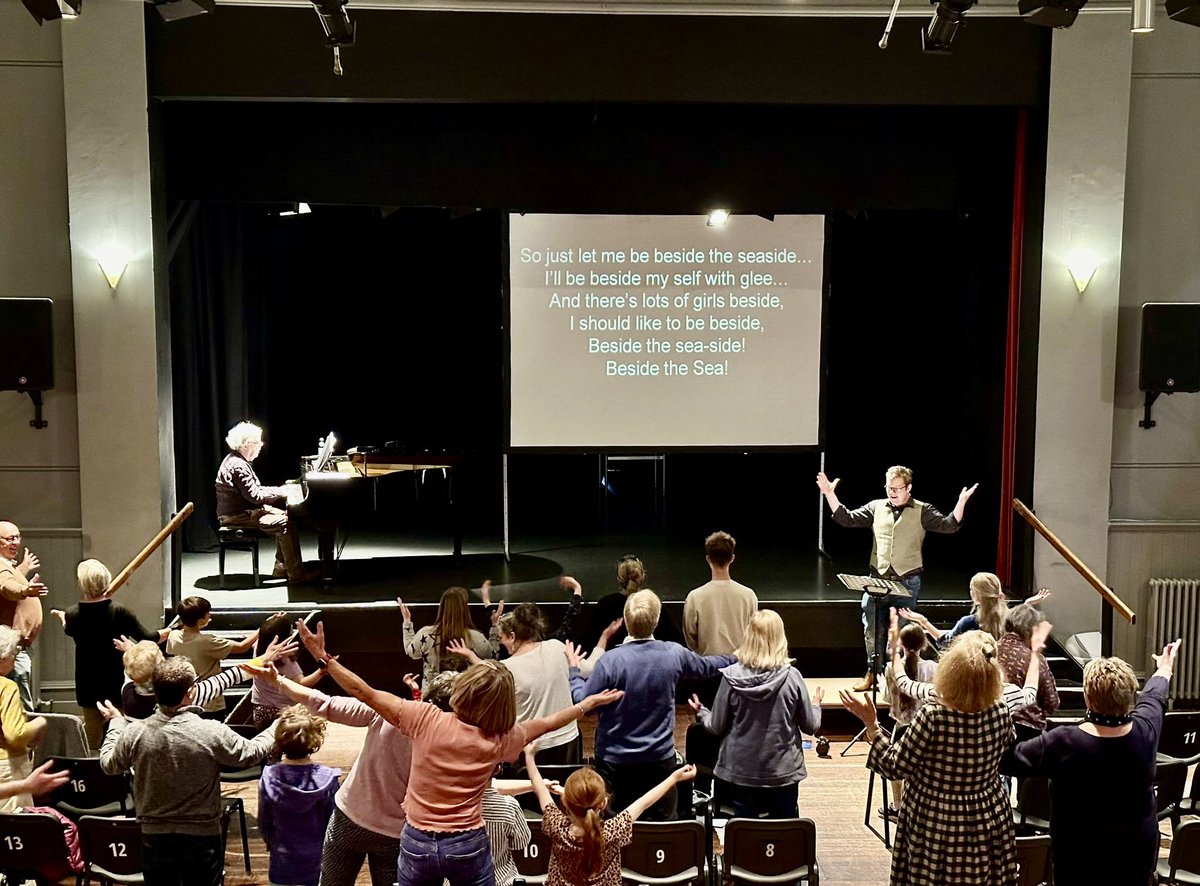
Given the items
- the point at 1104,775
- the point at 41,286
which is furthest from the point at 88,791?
the point at 41,286

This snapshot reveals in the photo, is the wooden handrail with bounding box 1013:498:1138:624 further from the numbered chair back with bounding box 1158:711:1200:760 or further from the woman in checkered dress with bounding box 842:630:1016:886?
the woman in checkered dress with bounding box 842:630:1016:886

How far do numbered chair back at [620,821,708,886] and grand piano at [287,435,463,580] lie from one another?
454 centimetres

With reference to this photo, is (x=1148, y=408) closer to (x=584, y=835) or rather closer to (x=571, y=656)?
(x=571, y=656)

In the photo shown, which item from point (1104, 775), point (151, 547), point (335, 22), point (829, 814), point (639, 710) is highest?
point (335, 22)

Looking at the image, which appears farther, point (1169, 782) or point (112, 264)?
point (112, 264)

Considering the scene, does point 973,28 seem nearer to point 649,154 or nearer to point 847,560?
point 649,154

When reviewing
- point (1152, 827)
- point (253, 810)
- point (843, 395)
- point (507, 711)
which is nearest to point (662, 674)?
point (507, 711)

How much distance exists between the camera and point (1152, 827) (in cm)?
373

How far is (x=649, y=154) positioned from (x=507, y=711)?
5.65 meters

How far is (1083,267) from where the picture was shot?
25.7 feet

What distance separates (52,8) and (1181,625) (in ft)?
25.9

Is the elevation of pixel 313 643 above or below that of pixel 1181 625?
above

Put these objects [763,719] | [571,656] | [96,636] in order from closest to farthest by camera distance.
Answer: [763,719] → [571,656] → [96,636]

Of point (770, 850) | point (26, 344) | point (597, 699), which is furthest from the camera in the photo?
point (26, 344)
